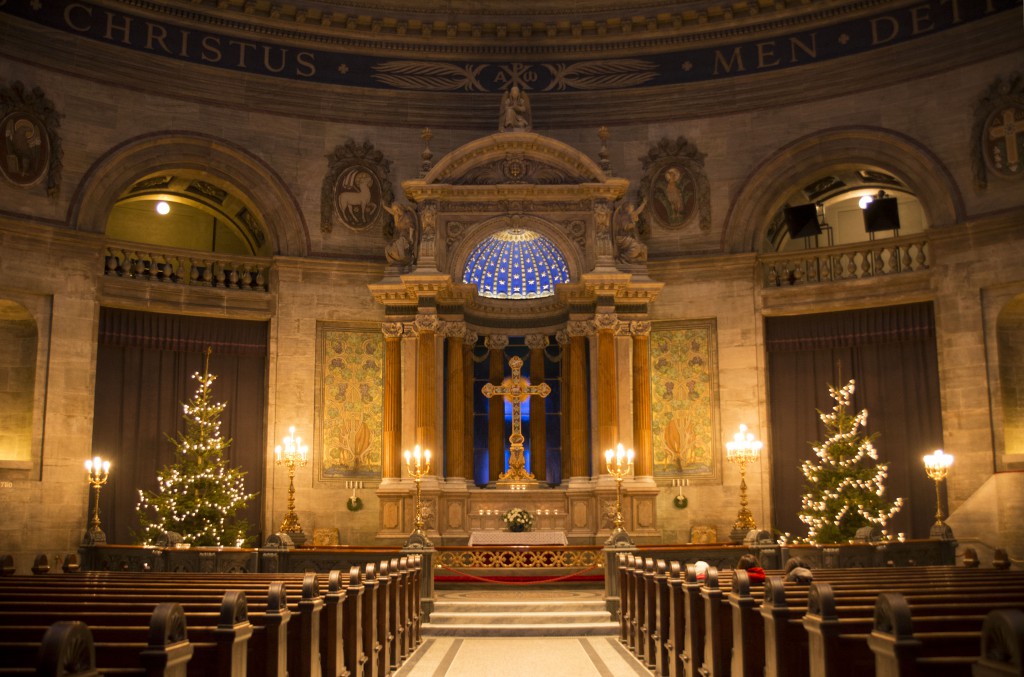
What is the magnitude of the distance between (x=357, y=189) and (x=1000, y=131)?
45.9 feet

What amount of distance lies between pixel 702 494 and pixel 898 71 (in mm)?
10219

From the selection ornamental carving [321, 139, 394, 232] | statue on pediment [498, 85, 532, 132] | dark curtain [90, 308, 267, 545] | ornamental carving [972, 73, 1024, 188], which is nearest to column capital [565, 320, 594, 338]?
statue on pediment [498, 85, 532, 132]

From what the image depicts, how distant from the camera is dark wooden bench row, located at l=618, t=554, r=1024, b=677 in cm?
634

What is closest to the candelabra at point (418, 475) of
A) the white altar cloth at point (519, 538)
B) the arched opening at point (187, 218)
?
the white altar cloth at point (519, 538)

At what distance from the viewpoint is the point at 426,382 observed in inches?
867

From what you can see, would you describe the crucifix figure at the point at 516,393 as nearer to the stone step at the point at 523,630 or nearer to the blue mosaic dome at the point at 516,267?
the blue mosaic dome at the point at 516,267

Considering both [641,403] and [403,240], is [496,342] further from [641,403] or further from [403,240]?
[641,403]

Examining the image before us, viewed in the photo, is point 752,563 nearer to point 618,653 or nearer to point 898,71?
point 618,653

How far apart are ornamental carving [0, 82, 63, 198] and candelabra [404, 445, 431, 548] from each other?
9.18 m

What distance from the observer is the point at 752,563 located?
36.1 ft

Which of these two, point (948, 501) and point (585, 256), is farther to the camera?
point (585, 256)

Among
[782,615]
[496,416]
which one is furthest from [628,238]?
[782,615]

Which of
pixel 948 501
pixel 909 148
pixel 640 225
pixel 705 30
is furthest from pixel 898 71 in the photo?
pixel 948 501

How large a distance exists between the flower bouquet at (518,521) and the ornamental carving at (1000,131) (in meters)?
11.6
